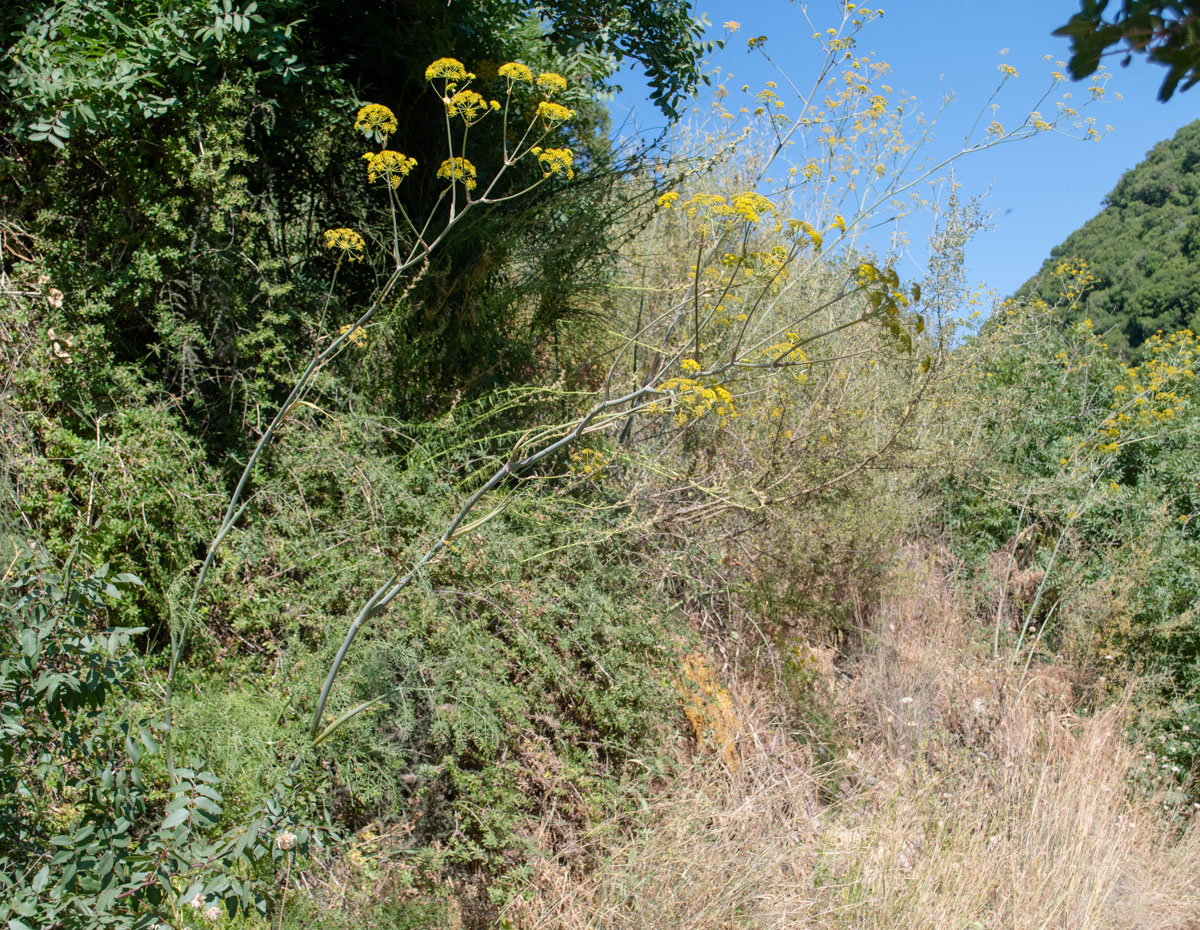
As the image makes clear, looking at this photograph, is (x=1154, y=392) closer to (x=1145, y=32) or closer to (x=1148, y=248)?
(x=1148, y=248)

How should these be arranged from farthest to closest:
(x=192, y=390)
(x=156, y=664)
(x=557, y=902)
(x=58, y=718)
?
(x=192, y=390) < (x=156, y=664) < (x=557, y=902) < (x=58, y=718)

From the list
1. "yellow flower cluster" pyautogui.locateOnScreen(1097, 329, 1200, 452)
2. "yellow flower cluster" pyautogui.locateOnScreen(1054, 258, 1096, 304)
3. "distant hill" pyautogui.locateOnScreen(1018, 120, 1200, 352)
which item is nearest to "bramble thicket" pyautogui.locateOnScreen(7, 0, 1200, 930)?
"yellow flower cluster" pyautogui.locateOnScreen(1097, 329, 1200, 452)

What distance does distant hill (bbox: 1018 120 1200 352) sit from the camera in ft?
30.2

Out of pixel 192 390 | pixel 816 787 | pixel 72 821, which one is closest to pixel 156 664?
pixel 72 821

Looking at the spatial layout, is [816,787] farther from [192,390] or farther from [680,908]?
[192,390]

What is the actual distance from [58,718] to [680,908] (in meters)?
1.76

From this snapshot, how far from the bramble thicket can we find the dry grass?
2 cm

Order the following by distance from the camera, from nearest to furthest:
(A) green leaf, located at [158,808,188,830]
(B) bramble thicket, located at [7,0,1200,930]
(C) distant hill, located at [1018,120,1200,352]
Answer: (A) green leaf, located at [158,808,188,830]
(B) bramble thicket, located at [7,0,1200,930]
(C) distant hill, located at [1018,120,1200,352]

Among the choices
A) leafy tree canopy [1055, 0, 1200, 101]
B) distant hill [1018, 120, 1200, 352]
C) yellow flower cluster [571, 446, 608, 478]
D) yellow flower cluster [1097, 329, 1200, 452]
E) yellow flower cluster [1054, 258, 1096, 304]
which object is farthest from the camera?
distant hill [1018, 120, 1200, 352]

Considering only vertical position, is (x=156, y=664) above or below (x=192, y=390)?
below

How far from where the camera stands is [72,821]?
7.56 feet

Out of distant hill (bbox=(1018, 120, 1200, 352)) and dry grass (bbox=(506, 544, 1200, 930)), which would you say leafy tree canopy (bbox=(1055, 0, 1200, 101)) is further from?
distant hill (bbox=(1018, 120, 1200, 352))

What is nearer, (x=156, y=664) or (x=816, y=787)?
(x=156, y=664)

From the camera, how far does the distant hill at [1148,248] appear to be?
9203mm
